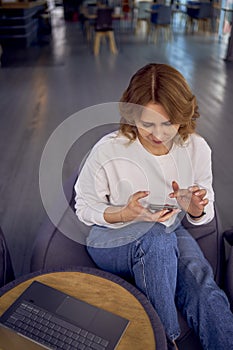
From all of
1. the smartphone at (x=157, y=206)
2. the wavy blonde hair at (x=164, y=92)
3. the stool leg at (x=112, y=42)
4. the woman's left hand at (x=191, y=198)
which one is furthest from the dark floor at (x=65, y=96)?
the wavy blonde hair at (x=164, y=92)

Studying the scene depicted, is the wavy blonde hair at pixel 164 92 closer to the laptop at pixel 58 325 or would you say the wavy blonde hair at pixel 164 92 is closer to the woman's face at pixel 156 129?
the woman's face at pixel 156 129

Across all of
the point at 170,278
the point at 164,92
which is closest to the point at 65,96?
the point at 164,92

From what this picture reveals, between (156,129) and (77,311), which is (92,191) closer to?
(156,129)

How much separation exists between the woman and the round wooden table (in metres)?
0.08

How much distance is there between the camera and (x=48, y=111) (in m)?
4.05

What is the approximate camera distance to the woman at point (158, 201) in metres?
1.07

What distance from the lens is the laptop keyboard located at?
2.81ft

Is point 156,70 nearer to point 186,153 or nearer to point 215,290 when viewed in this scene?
point 186,153

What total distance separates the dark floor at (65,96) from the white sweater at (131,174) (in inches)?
29.5

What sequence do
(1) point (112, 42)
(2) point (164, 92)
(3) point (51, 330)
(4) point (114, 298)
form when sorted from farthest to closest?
(1) point (112, 42) → (2) point (164, 92) → (4) point (114, 298) → (3) point (51, 330)

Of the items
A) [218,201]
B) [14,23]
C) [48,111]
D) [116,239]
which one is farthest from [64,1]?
[116,239]

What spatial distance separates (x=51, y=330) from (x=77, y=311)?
86 millimetres

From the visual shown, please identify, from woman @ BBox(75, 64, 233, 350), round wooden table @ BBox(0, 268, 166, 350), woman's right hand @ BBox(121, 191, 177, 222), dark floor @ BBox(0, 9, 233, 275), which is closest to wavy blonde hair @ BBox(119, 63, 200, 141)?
woman @ BBox(75, 64, 233, 350)

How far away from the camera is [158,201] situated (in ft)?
4.43
